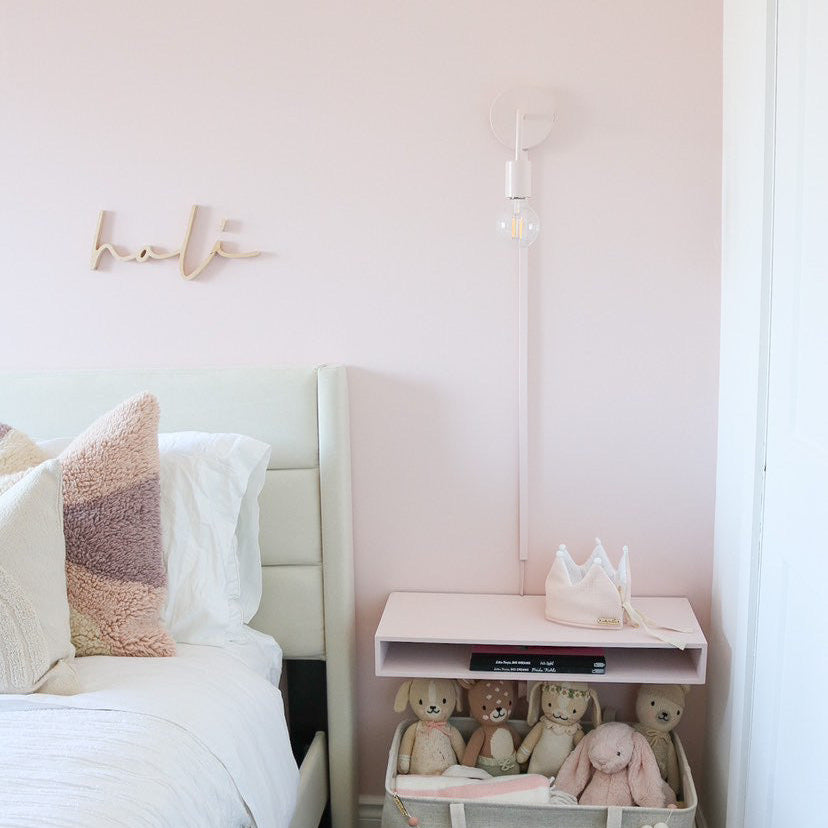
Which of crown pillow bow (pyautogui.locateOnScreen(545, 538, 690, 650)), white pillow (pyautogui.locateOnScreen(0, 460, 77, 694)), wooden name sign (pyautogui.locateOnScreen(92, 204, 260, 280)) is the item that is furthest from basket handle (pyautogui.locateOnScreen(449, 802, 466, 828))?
wooden name sign (pyautogui.locateOnScreen(92, 204, 260, 280))

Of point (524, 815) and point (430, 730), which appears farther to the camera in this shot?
point (430, 730)

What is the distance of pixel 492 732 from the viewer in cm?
203

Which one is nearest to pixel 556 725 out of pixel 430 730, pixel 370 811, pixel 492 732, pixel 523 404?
pixel 492 732

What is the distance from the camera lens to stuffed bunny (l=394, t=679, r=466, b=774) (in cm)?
199

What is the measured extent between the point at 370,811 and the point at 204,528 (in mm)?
872

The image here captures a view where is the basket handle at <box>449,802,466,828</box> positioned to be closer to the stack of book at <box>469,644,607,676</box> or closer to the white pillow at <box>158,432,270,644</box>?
the stack of book at <box>469,644,607,676</box>

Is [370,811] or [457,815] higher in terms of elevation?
[457,815]

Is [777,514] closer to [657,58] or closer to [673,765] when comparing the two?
[673,765]

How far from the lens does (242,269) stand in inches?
81.2

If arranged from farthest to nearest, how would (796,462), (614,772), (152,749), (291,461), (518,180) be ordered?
(291,461)
(614,772)
(518,180)
(796,462)
(152,749)

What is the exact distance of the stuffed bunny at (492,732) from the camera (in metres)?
2.01

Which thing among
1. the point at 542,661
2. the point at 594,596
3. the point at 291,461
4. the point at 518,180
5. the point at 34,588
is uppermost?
the point at 518,180

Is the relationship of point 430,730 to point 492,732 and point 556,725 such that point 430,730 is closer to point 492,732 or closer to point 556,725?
point 492,732

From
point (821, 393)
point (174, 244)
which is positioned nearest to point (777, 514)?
point (821, 393)
